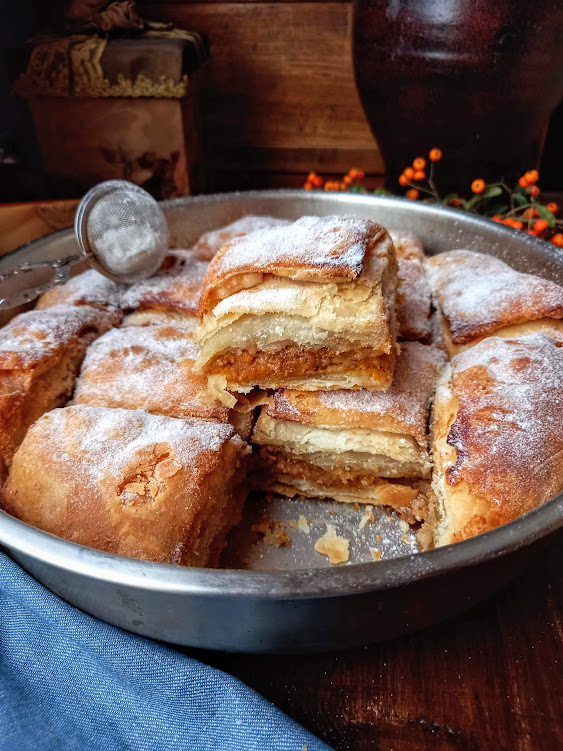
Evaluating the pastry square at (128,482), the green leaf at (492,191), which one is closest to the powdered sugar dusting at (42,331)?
the pastry square at (128,482)

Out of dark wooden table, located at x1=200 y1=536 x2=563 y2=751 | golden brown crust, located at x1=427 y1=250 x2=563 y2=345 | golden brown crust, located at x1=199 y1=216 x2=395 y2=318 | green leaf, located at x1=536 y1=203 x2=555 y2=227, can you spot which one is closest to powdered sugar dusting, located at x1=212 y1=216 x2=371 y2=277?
golden brown crust, located at x1=199 y1=216 x2=395 y2=318

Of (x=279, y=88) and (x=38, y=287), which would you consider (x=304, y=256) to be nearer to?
(x=38, y=287)

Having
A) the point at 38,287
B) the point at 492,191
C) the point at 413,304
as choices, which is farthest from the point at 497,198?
the point at 38,287

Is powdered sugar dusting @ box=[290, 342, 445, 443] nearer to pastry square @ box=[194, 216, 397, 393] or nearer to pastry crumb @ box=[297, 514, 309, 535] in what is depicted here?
pastry square @ box=[194, 216, 397, 393]

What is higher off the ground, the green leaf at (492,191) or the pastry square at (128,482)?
the green leaf at (492,191)

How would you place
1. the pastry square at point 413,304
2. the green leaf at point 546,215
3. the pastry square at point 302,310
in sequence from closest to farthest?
1. the pastry square at point 302,310
2. the pastry square at point 413,304
3. the green leaf at point 546,215

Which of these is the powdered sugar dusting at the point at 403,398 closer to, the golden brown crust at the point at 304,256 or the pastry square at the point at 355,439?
the pastry square at the point at 355,439

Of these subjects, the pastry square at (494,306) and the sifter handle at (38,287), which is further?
the sifter handle at (38,287)
